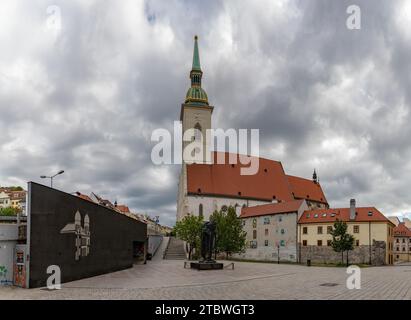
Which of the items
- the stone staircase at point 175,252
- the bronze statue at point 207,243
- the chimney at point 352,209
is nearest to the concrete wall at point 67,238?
the bronze statue at point 207,243

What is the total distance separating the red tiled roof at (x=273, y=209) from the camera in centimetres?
6425

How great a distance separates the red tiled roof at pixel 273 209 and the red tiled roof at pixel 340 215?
7.02ft

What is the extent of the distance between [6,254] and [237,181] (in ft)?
217

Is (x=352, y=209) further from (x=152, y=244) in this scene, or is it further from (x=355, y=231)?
(x=152, y=244)

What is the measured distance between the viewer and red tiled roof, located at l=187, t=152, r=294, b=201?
79.5 meters

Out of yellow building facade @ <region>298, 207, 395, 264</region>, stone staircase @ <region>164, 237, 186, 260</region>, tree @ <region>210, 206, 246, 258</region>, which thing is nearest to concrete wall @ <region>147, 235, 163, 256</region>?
stone staircase @ <region>164, 237, 186, 260</region>

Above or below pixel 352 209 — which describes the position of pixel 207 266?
below

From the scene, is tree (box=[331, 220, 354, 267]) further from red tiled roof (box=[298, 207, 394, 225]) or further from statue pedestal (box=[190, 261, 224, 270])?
statue pedestal (box=[190, 261, 224, 270])

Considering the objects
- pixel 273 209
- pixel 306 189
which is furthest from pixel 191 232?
pixel 306 189

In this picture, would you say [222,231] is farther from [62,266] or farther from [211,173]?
[62,266]

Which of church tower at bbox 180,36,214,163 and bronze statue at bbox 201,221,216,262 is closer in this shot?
bronze statue at bbox 201,221,216,262

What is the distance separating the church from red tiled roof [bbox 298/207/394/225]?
19431mm

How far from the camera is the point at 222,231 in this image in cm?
5878

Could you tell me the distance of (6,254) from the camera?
1980 cm
